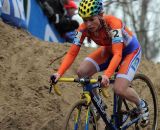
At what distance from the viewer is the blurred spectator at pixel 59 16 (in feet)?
48.8

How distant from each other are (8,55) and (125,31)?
321cm

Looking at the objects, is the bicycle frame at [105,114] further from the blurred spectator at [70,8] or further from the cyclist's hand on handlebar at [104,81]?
the blurred spectator at [70,8]

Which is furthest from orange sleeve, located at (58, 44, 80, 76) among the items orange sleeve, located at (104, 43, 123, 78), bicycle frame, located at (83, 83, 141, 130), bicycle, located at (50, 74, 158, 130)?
orange sleeve, located at (104, 43, 123, 78)

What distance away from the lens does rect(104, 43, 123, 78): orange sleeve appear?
747cm

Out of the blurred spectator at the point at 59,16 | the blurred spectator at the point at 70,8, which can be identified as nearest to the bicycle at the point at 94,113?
the blurred spectator at the point at 59,16

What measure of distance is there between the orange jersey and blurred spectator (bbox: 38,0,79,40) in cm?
656

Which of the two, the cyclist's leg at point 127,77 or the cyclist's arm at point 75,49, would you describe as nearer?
the cyclist's arm at point 75,49

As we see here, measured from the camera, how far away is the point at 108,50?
8.42m

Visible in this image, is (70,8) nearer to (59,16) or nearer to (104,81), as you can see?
(59,16)

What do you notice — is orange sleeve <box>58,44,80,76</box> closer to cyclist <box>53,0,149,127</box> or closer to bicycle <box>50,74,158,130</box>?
cyclist <box>53,0,149,127</box>

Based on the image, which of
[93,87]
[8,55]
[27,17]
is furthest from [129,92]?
[27,17]

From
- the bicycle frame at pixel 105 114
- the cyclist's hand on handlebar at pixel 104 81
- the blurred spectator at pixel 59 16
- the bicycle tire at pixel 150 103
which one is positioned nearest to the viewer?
the cyclist's hand on handlebar at pixel 104 81

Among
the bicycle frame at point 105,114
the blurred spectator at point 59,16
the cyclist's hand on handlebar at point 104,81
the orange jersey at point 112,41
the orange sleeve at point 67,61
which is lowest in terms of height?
the bicycle frame at point 105,114

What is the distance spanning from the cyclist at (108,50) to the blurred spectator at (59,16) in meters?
6.45
